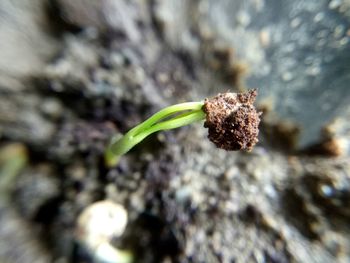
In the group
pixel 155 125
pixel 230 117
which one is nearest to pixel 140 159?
pixel 155 125

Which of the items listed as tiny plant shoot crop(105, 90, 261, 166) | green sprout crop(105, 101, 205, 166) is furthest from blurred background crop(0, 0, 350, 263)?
tiny plant shoot crop(105, 90, 261, 166)

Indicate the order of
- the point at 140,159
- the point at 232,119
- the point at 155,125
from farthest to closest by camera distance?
the point at 140,159 → the point at 155,125 → the point at 232,119

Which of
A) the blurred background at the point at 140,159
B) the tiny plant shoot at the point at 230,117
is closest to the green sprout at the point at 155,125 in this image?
the tiny plant shoot at the point at 230,117

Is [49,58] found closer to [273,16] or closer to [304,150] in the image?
[273,16]

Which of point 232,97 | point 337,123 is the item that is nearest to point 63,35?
point 232,97

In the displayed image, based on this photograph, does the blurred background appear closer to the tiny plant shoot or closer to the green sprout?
the green sprout

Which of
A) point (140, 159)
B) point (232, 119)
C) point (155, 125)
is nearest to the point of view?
point (232, 119)

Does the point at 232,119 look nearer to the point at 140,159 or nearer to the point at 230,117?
the point at 230,117
